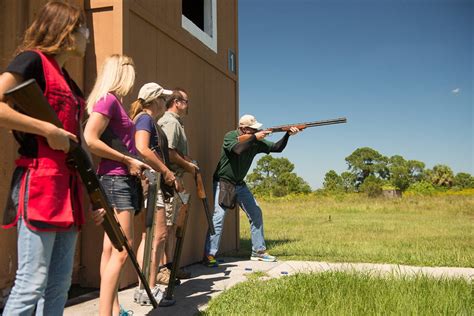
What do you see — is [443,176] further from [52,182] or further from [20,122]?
[20,122]

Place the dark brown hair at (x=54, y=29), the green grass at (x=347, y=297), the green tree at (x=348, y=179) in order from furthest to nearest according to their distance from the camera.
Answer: the green tree at (x=348, y=179) → the green grass at (x=347, y=297) → the dark brown hair at (x=54, y=29)

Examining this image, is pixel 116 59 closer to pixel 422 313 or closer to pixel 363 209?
pixel 422 313

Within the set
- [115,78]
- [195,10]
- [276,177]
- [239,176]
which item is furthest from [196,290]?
[276,177]

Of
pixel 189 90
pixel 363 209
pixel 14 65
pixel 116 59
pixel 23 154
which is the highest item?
pixel 189 90

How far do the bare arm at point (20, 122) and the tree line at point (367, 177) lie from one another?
55463 millimetres

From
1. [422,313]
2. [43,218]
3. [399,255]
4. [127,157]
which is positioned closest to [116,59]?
[127,157]

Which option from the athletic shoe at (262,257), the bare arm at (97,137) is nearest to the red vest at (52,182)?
the bare arm at (97,137)

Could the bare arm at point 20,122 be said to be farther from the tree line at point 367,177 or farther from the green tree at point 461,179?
the green tree at point 461,179

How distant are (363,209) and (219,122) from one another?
1462 centimetres

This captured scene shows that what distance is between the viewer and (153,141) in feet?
11.2

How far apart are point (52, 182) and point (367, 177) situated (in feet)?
286

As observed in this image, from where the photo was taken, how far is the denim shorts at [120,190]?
276 cm

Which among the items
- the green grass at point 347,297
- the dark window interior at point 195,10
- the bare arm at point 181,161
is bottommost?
the green grass at point 347,297

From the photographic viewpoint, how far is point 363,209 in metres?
19.5
